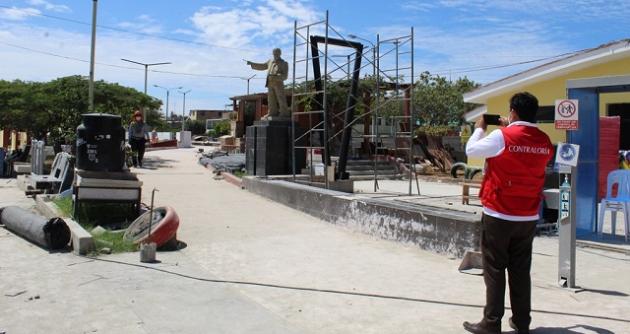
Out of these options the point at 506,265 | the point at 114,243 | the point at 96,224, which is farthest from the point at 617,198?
the point at 96,224

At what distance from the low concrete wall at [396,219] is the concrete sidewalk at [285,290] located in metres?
0.18

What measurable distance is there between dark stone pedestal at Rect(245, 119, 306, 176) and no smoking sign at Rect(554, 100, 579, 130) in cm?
929

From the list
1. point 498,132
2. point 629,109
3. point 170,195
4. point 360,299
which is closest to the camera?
point 498,132

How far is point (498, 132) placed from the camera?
434 centimetres

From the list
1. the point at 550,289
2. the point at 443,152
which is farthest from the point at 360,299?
the point at 443,152

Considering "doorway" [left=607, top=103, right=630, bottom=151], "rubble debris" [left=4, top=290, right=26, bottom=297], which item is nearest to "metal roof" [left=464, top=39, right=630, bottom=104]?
"doorway" [left=607, top=103, right=630, bottom=151]

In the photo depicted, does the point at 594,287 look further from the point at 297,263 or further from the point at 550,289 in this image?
the point at 297,263

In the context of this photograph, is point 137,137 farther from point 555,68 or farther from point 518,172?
point 518,172

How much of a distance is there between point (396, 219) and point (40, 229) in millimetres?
4684

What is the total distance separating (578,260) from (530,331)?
9.11 ft

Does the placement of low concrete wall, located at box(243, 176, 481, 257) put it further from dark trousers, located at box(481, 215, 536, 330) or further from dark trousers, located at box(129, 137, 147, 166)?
dark trousers, located at box(129, 137, 147, 166)

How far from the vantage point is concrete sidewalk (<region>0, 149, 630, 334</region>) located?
4605 millimetres

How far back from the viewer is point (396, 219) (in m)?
8.07

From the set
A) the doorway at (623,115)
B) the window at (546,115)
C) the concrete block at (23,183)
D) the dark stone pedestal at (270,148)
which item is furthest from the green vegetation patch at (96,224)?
the doorway at (623,115)
